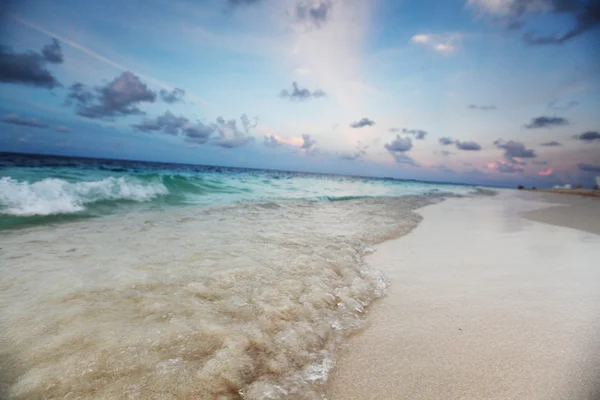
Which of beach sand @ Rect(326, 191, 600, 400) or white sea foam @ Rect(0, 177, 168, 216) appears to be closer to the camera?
beach sand @ Rect(326, 191, 600, 400)

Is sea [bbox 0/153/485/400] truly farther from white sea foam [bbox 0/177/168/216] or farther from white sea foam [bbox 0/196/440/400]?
white sea foam [bbox 0/177/168/216]

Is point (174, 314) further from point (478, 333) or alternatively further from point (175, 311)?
point (478, 333)

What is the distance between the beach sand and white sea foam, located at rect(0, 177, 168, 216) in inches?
314

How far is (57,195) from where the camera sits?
7.85m

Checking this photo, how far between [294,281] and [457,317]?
160 centimetres

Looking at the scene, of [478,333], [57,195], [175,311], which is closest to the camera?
[478,333]

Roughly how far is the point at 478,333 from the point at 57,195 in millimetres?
10337

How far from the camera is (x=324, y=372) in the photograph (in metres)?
1.70

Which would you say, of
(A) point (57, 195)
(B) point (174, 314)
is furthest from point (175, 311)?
(A) point (57, 195)

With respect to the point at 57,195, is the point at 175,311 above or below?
below

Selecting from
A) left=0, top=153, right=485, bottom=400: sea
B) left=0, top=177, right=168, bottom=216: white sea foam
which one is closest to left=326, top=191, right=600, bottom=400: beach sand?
left=0, top=153, right=485, bottom=400: sea

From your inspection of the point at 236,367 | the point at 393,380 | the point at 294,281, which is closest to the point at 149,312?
the point at 236,367

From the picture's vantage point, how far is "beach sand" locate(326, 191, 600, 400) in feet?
5.25

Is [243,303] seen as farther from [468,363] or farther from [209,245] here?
[209,245]
